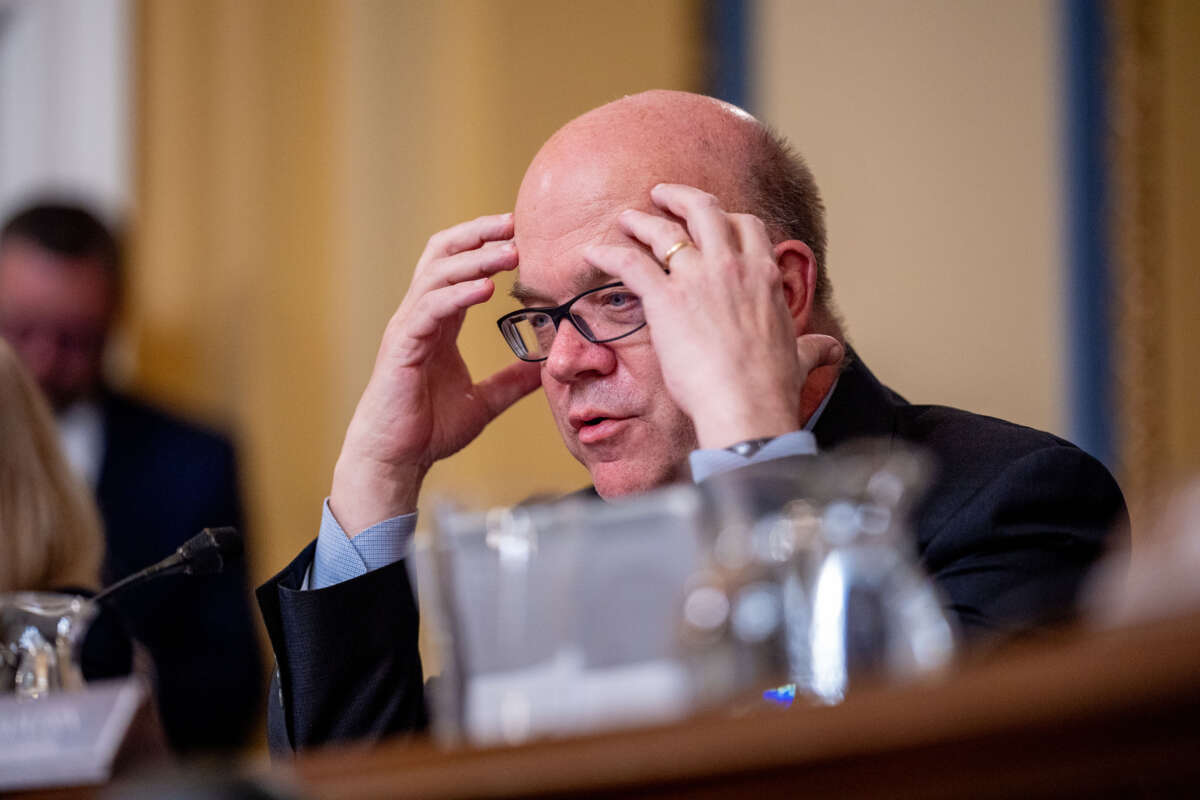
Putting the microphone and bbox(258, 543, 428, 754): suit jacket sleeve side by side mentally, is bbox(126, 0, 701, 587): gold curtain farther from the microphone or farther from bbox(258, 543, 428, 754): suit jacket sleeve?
the microphone

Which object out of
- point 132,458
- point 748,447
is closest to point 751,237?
point 748,447

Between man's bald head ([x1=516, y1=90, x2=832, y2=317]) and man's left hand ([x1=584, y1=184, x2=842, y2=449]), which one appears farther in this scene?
man's bald head ([x1=516, y1=90, x2=832, y2=317])

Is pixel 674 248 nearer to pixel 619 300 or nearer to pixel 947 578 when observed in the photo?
pixel 619 300

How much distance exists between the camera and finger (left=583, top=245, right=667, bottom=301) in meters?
1.16

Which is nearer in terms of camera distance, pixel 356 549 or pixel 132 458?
pixel 356 549

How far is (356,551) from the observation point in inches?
54.9

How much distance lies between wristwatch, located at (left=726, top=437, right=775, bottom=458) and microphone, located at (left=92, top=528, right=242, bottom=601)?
47 cm

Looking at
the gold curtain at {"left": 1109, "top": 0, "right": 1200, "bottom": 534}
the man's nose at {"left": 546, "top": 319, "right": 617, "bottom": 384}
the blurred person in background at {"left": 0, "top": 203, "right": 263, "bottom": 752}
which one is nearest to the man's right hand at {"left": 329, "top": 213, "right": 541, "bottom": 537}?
the man's nose at {"left": 546, "top": 319, "right": 617, "bottom": 384}

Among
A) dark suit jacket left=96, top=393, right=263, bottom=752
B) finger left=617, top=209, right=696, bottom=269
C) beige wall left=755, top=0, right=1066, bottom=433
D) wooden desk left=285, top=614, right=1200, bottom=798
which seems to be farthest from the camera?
dark suit jacket left=96, top=393, right=263, bottom=752

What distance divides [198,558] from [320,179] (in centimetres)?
216

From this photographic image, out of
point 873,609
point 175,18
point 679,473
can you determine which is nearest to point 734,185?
point 679,473

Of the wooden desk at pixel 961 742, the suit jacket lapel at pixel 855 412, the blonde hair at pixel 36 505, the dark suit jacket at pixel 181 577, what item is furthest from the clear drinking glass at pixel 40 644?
the dark suit jacket at pixel 181 577

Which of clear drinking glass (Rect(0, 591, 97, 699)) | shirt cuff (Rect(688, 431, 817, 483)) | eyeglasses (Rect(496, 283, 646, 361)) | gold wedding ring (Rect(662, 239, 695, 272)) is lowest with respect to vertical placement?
clear drinking glass (Rect(0, 591, 97, 699))

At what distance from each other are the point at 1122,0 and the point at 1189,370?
1.90 feet
